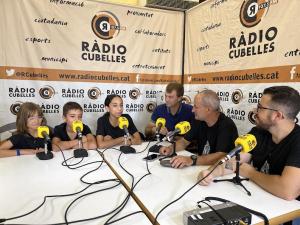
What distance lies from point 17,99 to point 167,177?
237cm

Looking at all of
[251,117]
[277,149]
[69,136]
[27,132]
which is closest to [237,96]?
[251,117]

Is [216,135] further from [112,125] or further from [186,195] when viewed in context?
[112,125]

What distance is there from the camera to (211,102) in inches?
80.8

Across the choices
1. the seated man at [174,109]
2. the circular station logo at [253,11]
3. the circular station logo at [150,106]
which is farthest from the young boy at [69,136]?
the circular station logo at [253,11]

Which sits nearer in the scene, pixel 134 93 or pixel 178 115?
pixel 178 115

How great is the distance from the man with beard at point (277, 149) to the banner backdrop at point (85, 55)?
7.36 ft

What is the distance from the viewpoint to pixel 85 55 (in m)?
3.21

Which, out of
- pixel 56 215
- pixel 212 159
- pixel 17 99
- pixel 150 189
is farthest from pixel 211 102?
pixel 17 99

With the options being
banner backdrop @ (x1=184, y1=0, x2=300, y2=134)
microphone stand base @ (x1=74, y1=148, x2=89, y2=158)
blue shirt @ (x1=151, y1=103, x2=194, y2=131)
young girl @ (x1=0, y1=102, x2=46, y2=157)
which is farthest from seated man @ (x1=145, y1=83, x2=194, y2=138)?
young girl @ (x1=0, y1=102, x2=46, y2=157)

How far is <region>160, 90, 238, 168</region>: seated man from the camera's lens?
5.89 feet

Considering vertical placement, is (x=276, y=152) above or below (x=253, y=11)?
below

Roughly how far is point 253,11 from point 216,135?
1483mm

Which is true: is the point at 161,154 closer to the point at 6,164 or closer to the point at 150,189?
the point at 150,189

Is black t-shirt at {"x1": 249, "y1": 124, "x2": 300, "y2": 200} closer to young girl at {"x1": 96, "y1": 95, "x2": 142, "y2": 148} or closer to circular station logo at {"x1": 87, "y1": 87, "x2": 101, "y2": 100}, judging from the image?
young girl at {"x1": 96, "y1": 95, "x2": 142, "y2": 148}
